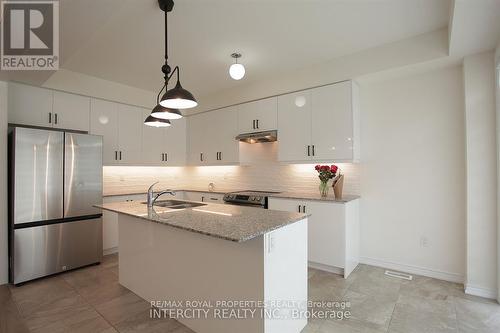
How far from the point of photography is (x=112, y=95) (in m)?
4.16

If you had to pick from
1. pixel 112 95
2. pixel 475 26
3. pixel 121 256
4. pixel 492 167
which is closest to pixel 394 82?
pixel 475 26

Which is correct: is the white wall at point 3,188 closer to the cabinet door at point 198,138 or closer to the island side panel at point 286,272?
the cabinet door at point 198,138

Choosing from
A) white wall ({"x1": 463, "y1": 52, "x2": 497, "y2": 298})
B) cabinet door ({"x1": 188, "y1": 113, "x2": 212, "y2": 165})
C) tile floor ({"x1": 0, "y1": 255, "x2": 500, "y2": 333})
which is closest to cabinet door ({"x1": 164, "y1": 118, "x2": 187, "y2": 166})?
cabinet door ({"x1": 188, "y1": 113, "x2": 212, "y2": 165})

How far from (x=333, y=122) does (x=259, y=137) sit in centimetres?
116

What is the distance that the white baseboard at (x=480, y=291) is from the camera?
250 centimetres

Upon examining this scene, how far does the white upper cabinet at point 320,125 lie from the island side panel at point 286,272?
5.18 ft

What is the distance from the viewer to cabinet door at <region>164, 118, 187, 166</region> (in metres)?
4.97

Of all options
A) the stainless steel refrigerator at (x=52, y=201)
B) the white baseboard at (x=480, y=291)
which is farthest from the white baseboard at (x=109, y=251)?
the white baseboard at (x=480, y=291)

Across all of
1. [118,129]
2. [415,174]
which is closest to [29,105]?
[118,129]

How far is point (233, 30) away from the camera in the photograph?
2602 mm

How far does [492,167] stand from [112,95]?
5.11 metres

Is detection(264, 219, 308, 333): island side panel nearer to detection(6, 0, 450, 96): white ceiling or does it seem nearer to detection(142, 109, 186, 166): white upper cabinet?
detection(6, 0, 450, 96): white ceiling

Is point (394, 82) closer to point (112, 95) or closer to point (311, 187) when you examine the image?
point (311, 187)

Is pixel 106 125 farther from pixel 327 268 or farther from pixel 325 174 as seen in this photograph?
pixel 327 268
